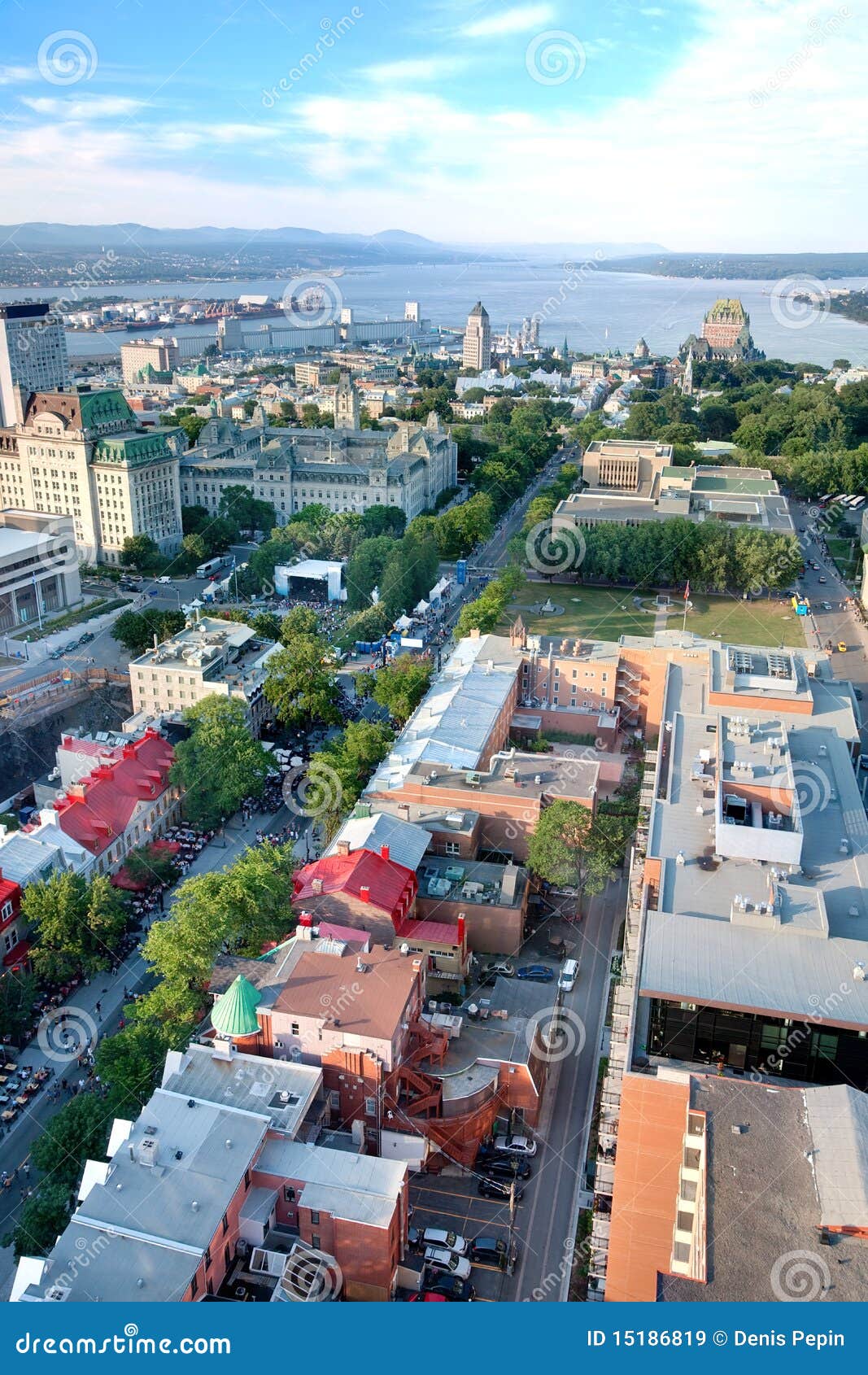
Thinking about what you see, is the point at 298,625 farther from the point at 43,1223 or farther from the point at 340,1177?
the point at 43,1223

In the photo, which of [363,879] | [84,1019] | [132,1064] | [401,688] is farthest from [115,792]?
[132,1064]

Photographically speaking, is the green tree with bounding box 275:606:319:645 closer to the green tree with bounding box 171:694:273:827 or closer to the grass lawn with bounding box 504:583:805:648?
the green tree with bounding box 171:694:273:827

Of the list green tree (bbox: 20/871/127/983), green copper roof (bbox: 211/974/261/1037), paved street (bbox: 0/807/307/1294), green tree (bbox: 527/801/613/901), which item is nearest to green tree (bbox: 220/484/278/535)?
paved street (bbox: 0/807/307/1294)

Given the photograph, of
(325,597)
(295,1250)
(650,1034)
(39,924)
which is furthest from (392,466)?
(295,1250)

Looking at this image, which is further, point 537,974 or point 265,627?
point 265,627

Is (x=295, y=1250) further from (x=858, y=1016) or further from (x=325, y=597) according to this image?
(x=325, y=597)

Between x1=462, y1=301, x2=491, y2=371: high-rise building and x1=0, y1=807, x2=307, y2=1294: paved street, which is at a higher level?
x1=462, y1=301, x2=491, y2=371: high-rise building

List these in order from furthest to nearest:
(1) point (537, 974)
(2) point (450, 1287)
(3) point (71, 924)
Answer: (1) point (537, 974), (3) point (71, 924), (2) point (450, 1287)

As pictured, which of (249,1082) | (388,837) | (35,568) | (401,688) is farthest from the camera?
(35,568)

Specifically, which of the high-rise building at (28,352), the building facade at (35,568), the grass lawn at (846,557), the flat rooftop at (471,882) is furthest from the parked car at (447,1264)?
the high-rise building at (28,352)
